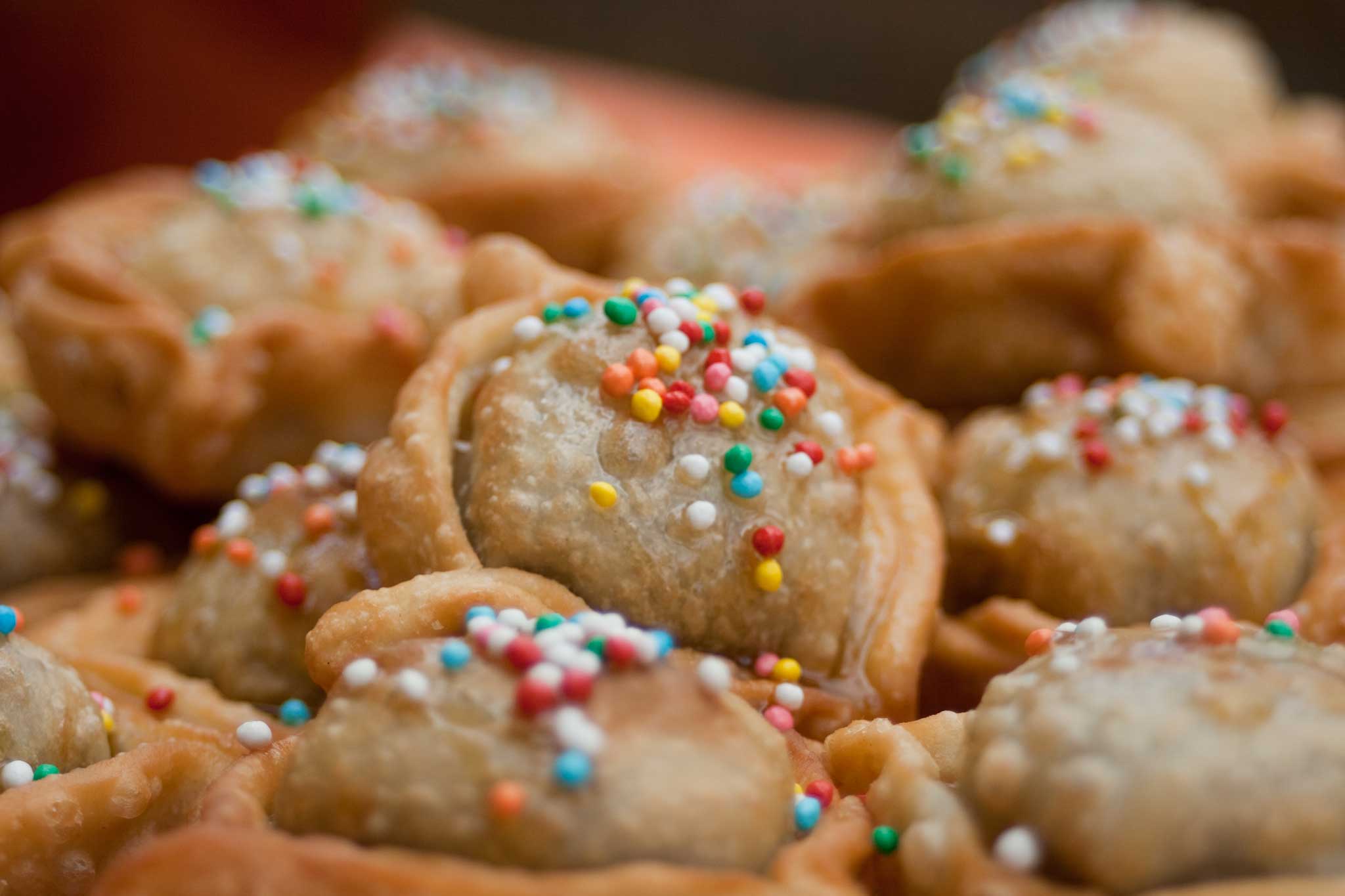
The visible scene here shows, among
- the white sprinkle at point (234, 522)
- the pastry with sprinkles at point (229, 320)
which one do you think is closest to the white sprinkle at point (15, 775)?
the white sprinkle at point (234, 522)

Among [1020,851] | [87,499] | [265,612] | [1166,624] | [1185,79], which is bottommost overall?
[87,499]

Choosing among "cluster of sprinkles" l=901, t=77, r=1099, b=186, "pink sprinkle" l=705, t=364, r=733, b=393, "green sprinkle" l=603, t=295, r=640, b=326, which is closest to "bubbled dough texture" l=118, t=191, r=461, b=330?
"green sprinkle" l=603, t=295, r=640, b=326

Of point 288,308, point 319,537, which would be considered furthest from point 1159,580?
point 288,308

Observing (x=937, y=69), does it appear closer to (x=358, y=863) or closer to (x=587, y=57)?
(x=587, y=57)

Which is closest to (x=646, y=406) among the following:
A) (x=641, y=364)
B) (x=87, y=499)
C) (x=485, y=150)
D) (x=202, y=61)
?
(x=641, y=364)

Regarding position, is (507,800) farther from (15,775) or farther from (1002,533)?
(1002,533)

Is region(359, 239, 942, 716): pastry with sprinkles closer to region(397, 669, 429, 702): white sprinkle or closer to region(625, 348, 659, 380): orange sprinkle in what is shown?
region(625, 348, 659, 380): orange sprinkle
